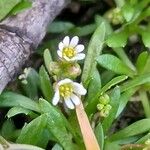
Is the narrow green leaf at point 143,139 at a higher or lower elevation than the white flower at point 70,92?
lower

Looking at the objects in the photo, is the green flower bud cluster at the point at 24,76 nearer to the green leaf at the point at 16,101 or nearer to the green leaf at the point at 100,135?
the green leaf at the point at 16,101

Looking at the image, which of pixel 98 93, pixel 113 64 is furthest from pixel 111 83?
pixel 113 64

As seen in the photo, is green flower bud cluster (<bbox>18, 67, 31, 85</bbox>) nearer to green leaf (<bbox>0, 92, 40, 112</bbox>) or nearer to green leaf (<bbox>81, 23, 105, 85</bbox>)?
green leaf (<bbox>0, 92, 40, 112</bbox>)

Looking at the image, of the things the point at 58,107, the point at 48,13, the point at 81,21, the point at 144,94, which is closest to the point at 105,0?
the point at 81,21

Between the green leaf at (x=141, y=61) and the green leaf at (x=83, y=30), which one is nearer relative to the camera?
the green leaf at (x=141, y=61)

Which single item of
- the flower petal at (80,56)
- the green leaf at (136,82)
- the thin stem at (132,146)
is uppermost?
the flower petal at (80,56)

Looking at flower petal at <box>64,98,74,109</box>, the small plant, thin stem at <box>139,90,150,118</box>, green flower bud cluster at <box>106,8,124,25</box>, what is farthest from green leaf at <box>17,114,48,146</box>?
green flower bud cluster at <box>106,8,124,25</box>

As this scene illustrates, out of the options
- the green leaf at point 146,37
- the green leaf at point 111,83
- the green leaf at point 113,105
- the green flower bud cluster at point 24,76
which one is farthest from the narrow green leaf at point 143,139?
the green flower bud cluster at point 24,76
